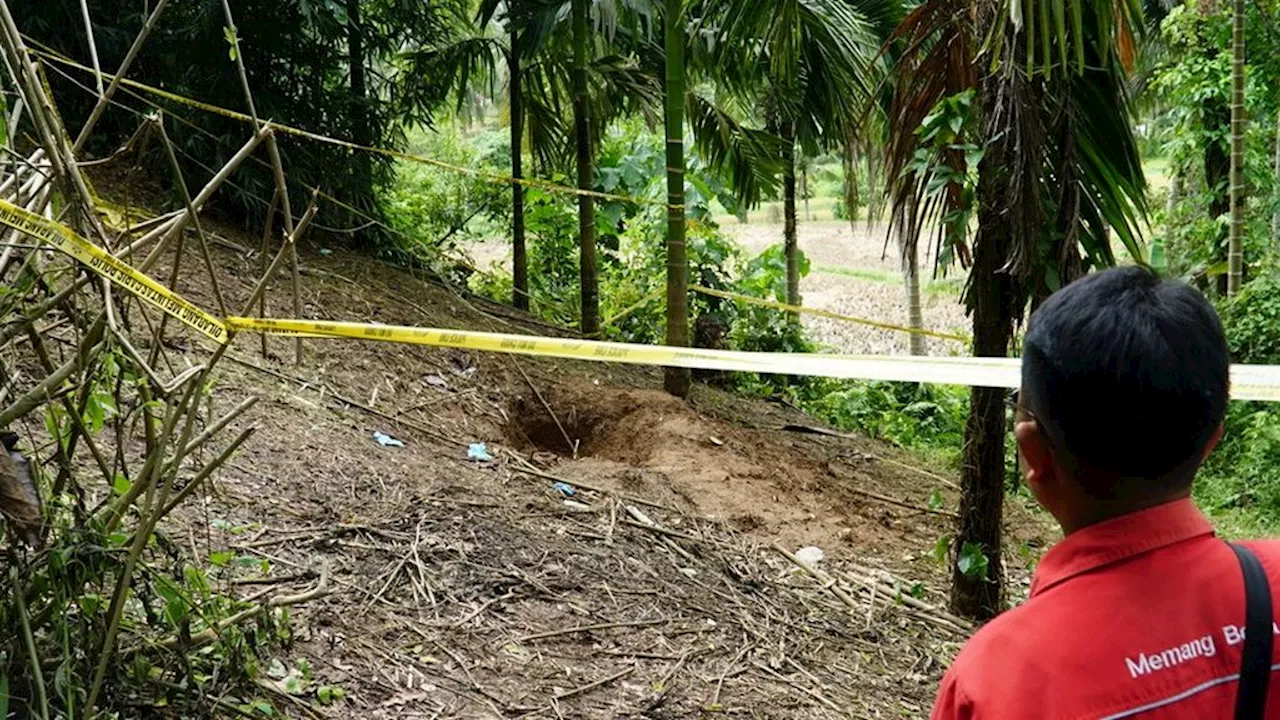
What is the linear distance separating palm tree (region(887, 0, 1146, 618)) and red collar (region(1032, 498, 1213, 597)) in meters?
2.70

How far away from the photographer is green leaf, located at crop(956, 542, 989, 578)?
425 centimetres

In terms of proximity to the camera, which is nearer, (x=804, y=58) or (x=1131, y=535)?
(x=1131, y=535)

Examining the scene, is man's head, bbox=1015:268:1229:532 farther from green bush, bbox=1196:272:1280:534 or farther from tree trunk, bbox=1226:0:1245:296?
tree trunk, bbox=1226:0:1245:296

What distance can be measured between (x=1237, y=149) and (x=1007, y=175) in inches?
291

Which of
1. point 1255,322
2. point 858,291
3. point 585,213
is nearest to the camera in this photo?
point 585,213

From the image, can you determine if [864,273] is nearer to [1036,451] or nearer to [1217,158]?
[1217,158]

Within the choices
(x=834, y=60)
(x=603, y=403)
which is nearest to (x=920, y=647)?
(x=603, y=403)

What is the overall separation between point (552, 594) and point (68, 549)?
6.27 feet

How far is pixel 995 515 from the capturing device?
14.0 ft

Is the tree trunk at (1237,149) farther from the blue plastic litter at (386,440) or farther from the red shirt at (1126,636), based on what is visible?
the red shirt at (1126,636)

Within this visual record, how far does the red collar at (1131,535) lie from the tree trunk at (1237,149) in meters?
10.00

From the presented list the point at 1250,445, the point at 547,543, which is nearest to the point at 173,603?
the point at 547,543

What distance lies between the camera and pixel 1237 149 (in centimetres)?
988

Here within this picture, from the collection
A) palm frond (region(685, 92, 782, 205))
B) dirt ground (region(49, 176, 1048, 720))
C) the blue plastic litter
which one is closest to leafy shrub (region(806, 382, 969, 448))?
palm frond (region(685, 92, 782, 205))
